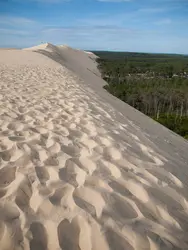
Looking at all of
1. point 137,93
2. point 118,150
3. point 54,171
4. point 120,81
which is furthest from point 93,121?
point 120,81

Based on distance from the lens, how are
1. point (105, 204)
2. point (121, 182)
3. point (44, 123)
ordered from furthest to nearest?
point (44, 123) → point (121, 182) → point (105, 204)

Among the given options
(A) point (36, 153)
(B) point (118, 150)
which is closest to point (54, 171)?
(A) point (36, 153)

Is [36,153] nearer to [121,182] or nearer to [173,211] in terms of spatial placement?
[121,182]

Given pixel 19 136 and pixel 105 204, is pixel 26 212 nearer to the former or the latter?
pixel 105 204

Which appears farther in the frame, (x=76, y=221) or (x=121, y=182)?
(x=121, y=182)

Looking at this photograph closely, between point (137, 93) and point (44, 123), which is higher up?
point (44, 123)

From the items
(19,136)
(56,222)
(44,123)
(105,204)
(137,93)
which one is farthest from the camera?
(137,93)

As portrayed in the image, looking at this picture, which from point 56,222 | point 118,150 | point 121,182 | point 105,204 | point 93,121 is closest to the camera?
point 56,222

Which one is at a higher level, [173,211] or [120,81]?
[173,211]

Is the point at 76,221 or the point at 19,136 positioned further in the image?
the point at 19,136
